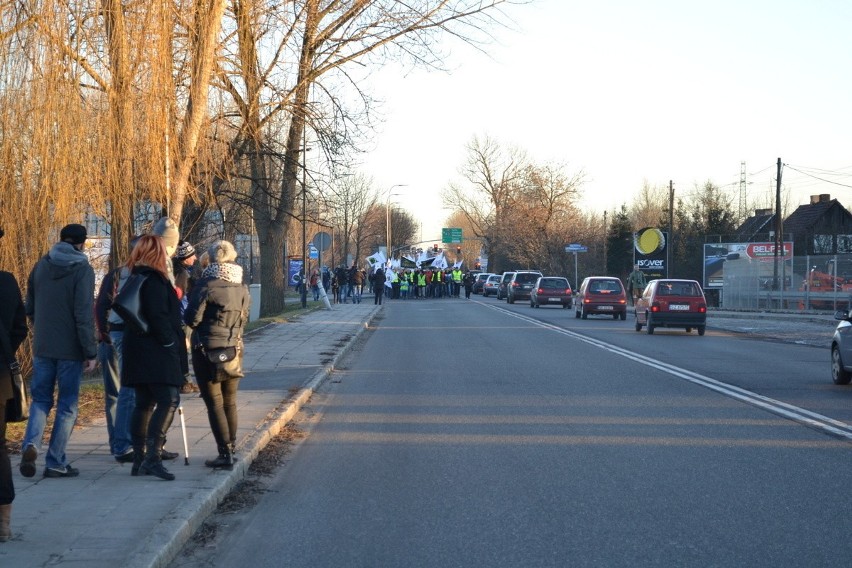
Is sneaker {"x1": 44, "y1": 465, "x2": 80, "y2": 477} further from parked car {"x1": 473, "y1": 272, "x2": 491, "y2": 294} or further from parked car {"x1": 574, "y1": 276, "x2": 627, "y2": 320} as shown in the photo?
parked car {"x1": 473, "y1": 272, "x2": 491, "y2": 294}

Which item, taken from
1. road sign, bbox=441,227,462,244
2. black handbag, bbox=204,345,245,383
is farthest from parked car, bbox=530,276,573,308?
road sign, bbox=441,227,462,244

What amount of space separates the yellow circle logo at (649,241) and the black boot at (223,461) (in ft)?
164

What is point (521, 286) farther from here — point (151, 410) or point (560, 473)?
point (151, 410)

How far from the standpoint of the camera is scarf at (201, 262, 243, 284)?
302 inches

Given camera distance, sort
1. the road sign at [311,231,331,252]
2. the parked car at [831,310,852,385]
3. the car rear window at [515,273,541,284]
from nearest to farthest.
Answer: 1. the parked car at [831,310,852,385]
2. the road sign at [311,231,331,252]
3. the car rear window at [515,273,541,284]

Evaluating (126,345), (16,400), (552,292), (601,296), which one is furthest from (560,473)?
(552,292)

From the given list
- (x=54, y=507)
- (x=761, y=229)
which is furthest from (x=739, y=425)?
(x=761, y=229)

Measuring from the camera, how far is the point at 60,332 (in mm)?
7160

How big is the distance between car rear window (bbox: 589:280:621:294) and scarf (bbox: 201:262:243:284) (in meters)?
28.1

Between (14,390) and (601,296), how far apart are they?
101 ft

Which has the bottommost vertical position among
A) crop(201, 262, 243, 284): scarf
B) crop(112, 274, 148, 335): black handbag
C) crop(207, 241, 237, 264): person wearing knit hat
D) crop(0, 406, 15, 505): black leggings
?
crop(0, 406, 15, 505): black leggings

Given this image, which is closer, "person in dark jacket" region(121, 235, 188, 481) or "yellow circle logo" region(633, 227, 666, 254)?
"person in dark jacket" region(121, 235, 188, 481)

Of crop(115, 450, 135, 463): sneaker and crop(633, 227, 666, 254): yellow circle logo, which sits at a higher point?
crop(633, 227, 666, 254): yellow circle logo

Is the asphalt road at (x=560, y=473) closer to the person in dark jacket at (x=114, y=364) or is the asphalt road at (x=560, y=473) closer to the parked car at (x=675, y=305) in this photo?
the person in dark jacket at (x=114, y=364)
